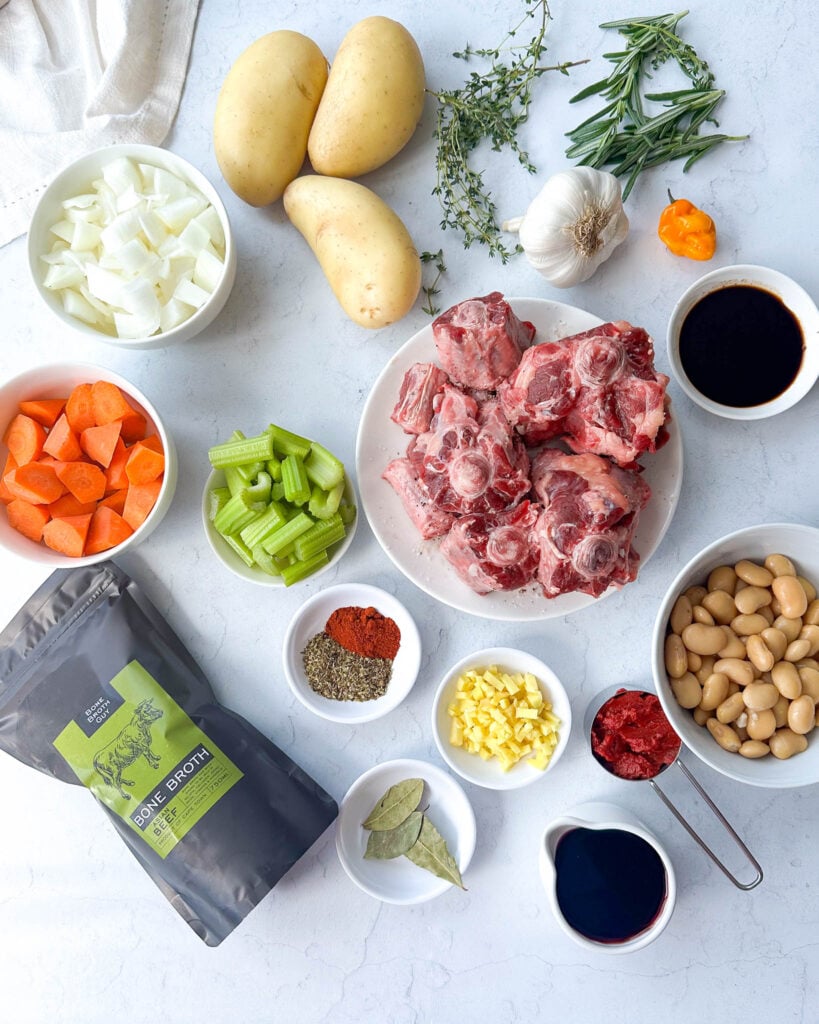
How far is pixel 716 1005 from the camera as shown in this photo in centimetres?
204

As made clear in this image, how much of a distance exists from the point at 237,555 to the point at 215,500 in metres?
0.14

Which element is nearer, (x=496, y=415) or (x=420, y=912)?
(x=496, y=415)

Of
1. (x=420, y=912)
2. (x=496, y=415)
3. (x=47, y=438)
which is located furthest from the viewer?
(x=420, y=912)

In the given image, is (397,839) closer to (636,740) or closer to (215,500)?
(636,740)

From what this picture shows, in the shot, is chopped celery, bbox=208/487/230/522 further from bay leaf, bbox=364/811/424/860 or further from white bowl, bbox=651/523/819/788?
white bowl, bbox=651/523/819/788

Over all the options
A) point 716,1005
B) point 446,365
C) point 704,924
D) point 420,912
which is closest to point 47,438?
point 446,365

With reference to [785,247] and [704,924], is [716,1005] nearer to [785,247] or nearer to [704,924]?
[704,924]

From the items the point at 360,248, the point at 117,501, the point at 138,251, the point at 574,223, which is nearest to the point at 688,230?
the point at 574,223

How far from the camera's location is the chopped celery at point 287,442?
193 cm

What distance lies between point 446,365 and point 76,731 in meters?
1.18

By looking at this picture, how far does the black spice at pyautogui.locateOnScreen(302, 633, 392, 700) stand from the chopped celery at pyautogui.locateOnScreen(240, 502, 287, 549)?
0.28 metres

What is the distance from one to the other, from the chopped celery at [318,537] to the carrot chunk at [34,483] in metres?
0.56

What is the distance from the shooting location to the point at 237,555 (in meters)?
2.00

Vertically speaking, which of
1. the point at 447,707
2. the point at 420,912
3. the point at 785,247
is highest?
the point at 785,247
